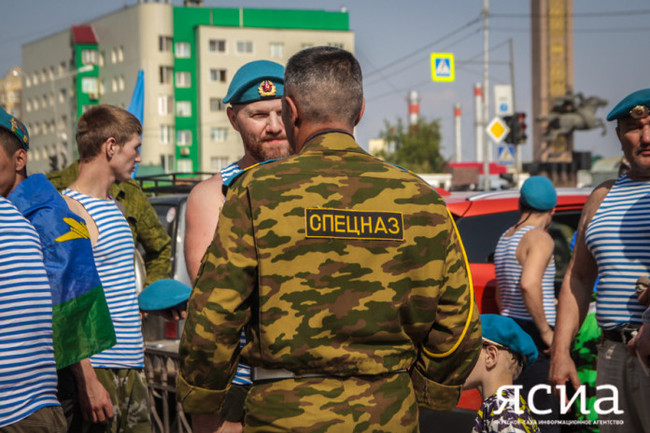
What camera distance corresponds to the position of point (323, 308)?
2307 mm

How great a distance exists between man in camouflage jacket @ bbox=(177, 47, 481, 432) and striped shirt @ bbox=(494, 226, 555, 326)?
2.82 metres

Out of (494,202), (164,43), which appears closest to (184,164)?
(164,43)

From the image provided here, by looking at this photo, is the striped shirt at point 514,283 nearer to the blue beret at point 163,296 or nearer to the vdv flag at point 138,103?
the blue beret at point 163,296

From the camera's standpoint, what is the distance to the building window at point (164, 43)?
227ft

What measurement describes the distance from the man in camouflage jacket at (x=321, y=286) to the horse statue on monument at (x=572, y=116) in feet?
194

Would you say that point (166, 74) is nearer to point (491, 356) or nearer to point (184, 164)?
point (184, 164)

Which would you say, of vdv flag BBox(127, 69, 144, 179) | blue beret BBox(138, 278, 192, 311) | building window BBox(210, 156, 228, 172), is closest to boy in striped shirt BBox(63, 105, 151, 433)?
blue beret BBox(138, 278, 192, 311)

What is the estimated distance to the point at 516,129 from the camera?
85.8 feet

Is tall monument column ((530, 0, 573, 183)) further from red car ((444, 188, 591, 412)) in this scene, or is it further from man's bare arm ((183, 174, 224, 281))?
man's bare arm ((183, 174, 224, 281))

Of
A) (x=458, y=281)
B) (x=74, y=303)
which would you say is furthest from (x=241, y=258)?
(x=74, y=303)

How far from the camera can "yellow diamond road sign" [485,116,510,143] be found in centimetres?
2636

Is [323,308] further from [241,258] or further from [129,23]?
[129,23]

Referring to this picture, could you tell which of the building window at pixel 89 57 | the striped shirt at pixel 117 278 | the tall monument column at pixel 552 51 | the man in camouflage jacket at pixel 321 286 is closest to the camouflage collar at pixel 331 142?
the man in camouflage jacket at pixel 321 286

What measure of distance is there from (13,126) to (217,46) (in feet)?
227
